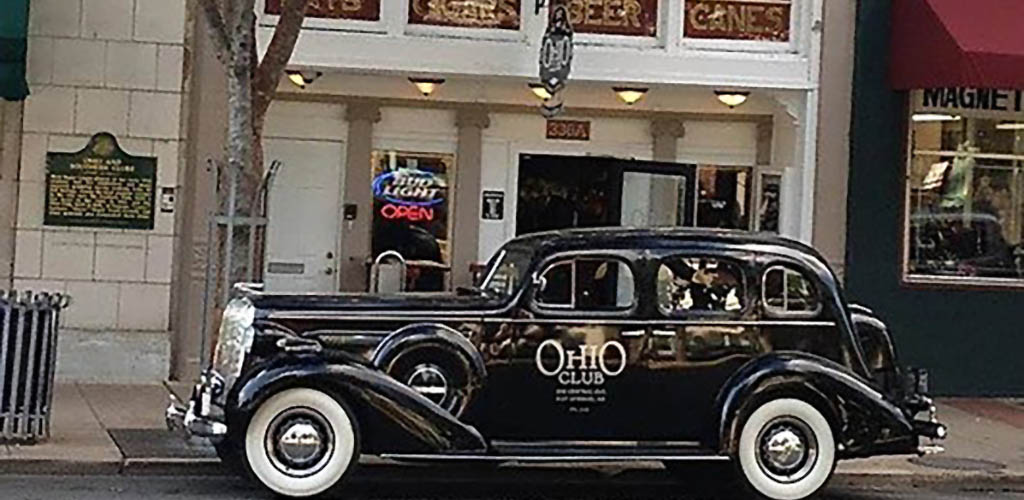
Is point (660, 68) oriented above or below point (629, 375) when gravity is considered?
above

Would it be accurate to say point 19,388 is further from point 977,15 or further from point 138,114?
point 977,15

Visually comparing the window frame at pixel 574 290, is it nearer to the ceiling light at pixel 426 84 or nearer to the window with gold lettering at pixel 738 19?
the ceiling light at pixel 426 84

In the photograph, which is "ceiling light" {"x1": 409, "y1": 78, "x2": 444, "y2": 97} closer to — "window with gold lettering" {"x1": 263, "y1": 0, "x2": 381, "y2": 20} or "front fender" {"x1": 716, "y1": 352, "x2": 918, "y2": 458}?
"window with gold lettering" {"x1": 263, "y1": 0, "x2": 381, "y2": 20}

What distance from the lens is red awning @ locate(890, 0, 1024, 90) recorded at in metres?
16.3

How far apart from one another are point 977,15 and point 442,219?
19.3 feet

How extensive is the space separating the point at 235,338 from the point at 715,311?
3.26 m

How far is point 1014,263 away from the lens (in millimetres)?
18391

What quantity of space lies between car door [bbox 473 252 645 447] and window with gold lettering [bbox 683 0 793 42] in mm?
6456

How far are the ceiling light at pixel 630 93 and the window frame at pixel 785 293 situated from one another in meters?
6.21

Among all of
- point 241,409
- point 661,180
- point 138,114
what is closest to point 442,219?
point 661,180

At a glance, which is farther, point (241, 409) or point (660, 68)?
point (660, 68)

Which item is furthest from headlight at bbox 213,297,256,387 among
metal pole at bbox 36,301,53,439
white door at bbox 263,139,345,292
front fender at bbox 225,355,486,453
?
white door at bbox 263,139,345,292

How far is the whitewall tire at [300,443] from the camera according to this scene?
437 inches

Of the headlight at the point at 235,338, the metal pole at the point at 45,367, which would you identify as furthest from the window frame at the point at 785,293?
the metal pole at the point at 45,367
